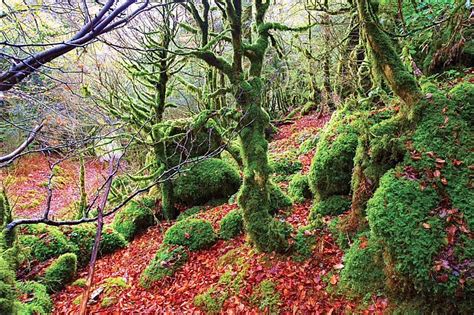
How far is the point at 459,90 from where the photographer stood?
4.23 m

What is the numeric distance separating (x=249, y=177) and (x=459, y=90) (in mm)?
3232

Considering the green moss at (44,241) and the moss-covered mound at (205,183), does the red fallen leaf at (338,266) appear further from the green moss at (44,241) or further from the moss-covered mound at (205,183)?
the green moss at (44,241)

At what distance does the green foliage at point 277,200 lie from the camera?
660 cm

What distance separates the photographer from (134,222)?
9086 mm

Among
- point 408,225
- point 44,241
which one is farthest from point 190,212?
point 408,225

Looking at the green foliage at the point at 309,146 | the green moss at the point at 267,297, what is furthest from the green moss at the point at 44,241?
the green foliage at the point at 309,146

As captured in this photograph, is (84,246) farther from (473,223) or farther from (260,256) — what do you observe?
(473,223)

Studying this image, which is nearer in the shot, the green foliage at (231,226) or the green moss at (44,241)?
the green foliage at (231,226)

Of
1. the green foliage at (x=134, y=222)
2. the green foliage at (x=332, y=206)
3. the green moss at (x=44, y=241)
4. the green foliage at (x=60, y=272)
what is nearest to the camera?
the green foliage at (x=332, y=206)

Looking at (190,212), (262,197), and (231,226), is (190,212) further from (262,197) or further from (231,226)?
(262,197)

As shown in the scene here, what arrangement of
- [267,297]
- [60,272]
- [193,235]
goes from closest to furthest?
[267,297] < [60,272] < [193,235]

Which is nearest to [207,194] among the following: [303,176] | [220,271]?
[303,176]

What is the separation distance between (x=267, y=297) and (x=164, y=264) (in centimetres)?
252

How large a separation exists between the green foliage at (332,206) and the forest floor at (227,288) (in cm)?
32
